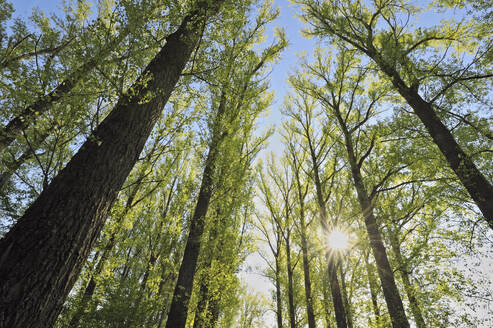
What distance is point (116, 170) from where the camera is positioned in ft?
6.76

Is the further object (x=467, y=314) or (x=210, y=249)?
(x=210, y=249)

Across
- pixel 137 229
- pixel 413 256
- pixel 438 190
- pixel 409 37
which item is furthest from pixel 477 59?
pixel 137 229

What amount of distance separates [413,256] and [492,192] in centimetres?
262

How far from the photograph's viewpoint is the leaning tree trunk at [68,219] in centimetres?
135

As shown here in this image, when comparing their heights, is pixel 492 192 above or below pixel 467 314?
above

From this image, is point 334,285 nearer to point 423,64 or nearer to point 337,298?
point 337,298

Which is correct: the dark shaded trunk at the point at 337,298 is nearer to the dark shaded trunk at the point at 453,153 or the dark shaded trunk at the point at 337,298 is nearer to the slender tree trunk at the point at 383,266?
the slender tree trunk at the point at 383,266

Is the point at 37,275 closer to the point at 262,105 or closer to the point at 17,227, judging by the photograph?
the point at 17,227

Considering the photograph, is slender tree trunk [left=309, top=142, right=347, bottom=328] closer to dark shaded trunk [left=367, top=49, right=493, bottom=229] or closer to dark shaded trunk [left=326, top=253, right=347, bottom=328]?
dark shaded trunk [left=326, top=253, right=347, bottom=328]

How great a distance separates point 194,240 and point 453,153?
5697mm

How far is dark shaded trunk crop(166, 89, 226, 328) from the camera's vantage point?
4325 mm

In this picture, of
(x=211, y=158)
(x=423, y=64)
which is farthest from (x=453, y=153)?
(x=211, y=158)

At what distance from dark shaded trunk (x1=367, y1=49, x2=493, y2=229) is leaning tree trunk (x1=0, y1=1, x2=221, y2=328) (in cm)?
532

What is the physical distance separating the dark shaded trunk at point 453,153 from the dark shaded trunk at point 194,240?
4353 mm
